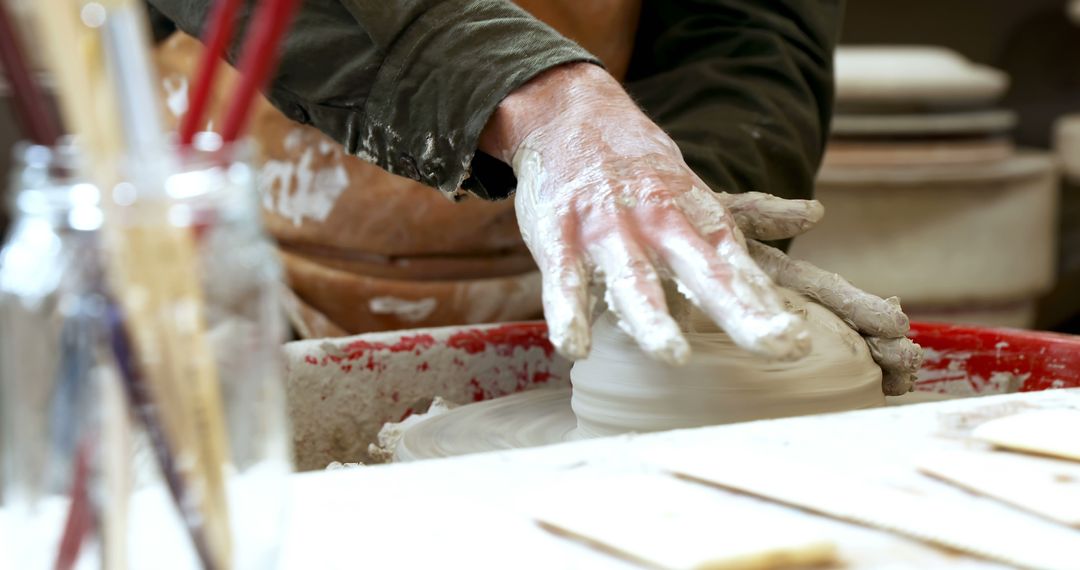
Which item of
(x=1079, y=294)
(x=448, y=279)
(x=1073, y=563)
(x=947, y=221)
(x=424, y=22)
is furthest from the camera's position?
(x=1079, y=294)

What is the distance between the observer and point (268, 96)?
1.22m

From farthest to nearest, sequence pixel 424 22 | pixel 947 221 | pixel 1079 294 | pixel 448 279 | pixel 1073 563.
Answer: pixel 1079 294
pixel 947 221
pixel 448 279
pixel 424 22
pixel 1073 563

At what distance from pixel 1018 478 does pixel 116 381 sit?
0.46 meters

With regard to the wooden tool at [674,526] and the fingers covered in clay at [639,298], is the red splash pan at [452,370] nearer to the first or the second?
the fingers covered in clay at [639,298]

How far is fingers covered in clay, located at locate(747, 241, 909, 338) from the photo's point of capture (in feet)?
3.44

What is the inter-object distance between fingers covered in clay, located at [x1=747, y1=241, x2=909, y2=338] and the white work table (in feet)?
0.88

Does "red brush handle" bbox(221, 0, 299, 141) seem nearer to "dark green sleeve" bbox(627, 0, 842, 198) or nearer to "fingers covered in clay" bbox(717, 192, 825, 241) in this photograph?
"fingers covered in clay" bbox(717, 192, 825, 241)

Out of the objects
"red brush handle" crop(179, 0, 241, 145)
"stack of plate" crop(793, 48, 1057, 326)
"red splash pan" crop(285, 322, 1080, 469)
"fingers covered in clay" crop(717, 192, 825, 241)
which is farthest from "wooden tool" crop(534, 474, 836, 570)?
"stack of plate" crop(793, 48, 1057, 326)

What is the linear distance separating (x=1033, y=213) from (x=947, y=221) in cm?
25

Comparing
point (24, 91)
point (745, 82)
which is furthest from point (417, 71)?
point (24, 91)

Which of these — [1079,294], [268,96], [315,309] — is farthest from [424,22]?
[1079,294]

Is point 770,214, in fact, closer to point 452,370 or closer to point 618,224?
point 618,224

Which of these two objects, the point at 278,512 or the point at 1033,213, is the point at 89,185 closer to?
the point at 278,512

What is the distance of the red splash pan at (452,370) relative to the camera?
1.27 meters
